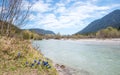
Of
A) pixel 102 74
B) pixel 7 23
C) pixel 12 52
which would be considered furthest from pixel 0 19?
pixel 102 74

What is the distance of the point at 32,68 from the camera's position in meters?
7.85

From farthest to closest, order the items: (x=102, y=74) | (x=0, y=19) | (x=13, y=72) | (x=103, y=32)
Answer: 1. (x=103, y=32)
2. (x=102, y=74)
3. (x=0, y=19)
4. (x=13, y=72)

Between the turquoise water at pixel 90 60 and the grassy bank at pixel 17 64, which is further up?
the grassy bank at pixel 17 64

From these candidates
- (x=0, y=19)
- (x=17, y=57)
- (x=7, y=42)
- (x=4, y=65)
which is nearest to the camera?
(x=4, y=65)

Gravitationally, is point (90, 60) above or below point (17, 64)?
below

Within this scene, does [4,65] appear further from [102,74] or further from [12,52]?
[102,74]

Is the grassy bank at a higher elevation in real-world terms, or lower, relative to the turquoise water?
higher

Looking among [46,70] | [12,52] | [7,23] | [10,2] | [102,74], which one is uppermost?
[10,2]

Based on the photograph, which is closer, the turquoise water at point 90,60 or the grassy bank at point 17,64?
the grassy bank at point 17,64

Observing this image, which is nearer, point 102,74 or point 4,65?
point 4,65

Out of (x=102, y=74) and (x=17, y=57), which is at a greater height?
(x=17, y=57)

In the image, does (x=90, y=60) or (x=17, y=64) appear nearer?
(x=17, y=64)

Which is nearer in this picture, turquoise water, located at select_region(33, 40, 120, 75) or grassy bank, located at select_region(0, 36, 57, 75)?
grassy bank, located at select_region(0, 36, 57, 75)

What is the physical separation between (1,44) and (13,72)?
305cm
